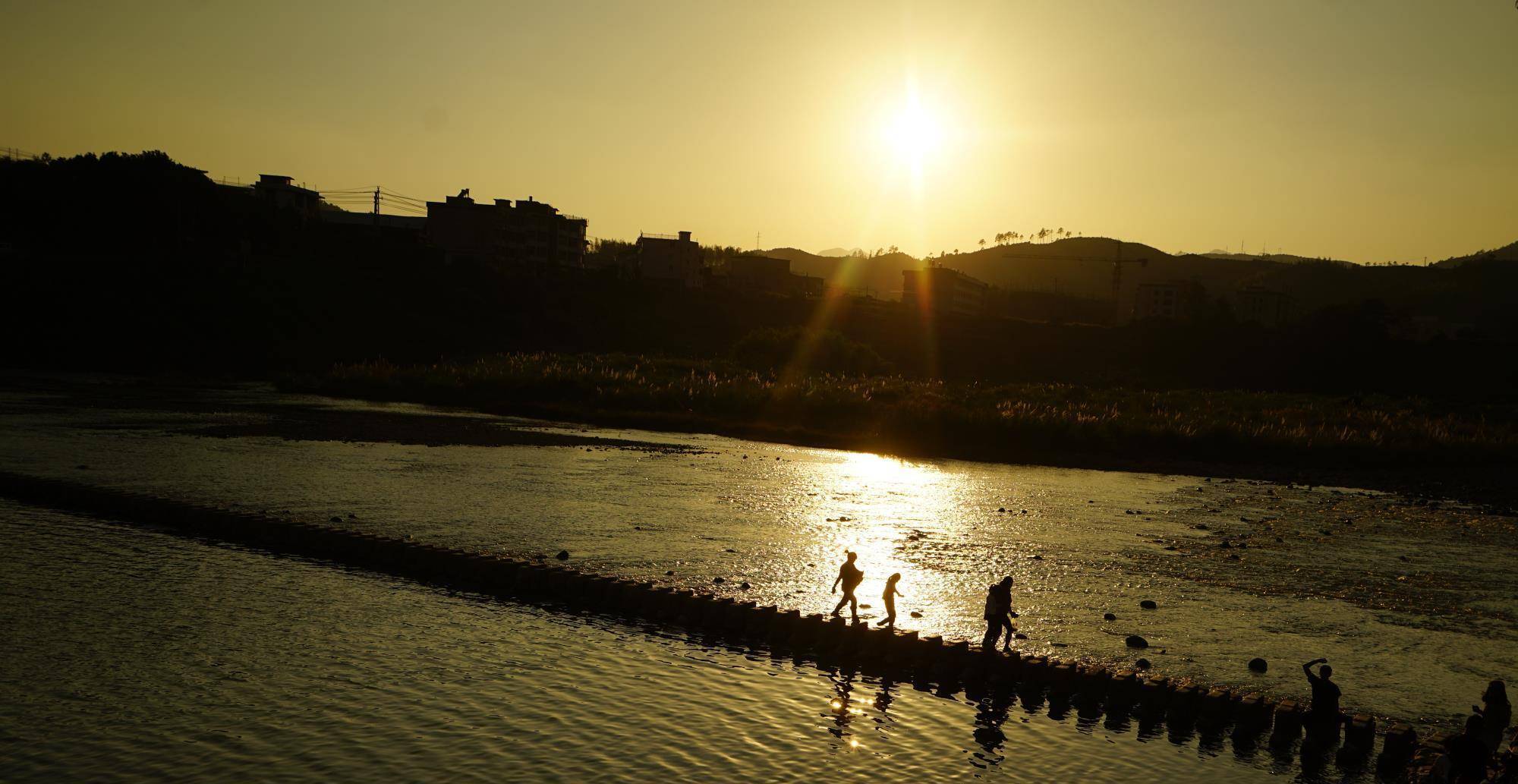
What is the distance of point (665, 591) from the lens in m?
24.0

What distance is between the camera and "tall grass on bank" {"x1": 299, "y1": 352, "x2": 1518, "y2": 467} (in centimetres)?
6812

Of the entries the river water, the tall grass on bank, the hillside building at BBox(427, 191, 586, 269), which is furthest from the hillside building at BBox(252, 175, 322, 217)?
the river water

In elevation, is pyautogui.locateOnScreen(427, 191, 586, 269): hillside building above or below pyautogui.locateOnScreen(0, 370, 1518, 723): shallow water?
above

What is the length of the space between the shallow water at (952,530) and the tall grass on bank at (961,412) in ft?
31.3

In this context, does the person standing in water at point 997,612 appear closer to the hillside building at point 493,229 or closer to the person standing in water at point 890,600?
the person standing in water at point 890,600

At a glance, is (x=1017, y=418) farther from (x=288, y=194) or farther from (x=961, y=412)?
(x=288, y=194)

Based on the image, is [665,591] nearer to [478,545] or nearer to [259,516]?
[478,545]

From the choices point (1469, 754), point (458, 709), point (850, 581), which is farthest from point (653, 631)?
point (1469, 754)

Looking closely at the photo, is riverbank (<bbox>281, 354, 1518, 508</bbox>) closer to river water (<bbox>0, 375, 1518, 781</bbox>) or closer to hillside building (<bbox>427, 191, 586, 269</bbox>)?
river water (<bbox>0, 375, 1518, 781</bbox>)

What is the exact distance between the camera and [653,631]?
2253 cm

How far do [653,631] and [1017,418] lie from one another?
51401mm

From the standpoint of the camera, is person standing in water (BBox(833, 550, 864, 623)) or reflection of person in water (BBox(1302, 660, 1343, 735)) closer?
reflection of person in water (BBox(1302, 660, 1343, 735))

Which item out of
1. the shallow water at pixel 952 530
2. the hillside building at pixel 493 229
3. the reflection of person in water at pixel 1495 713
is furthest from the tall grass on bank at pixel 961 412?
the hillside building at pixel 493 229

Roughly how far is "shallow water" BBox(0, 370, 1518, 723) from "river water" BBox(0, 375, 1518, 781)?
0.58 feet
